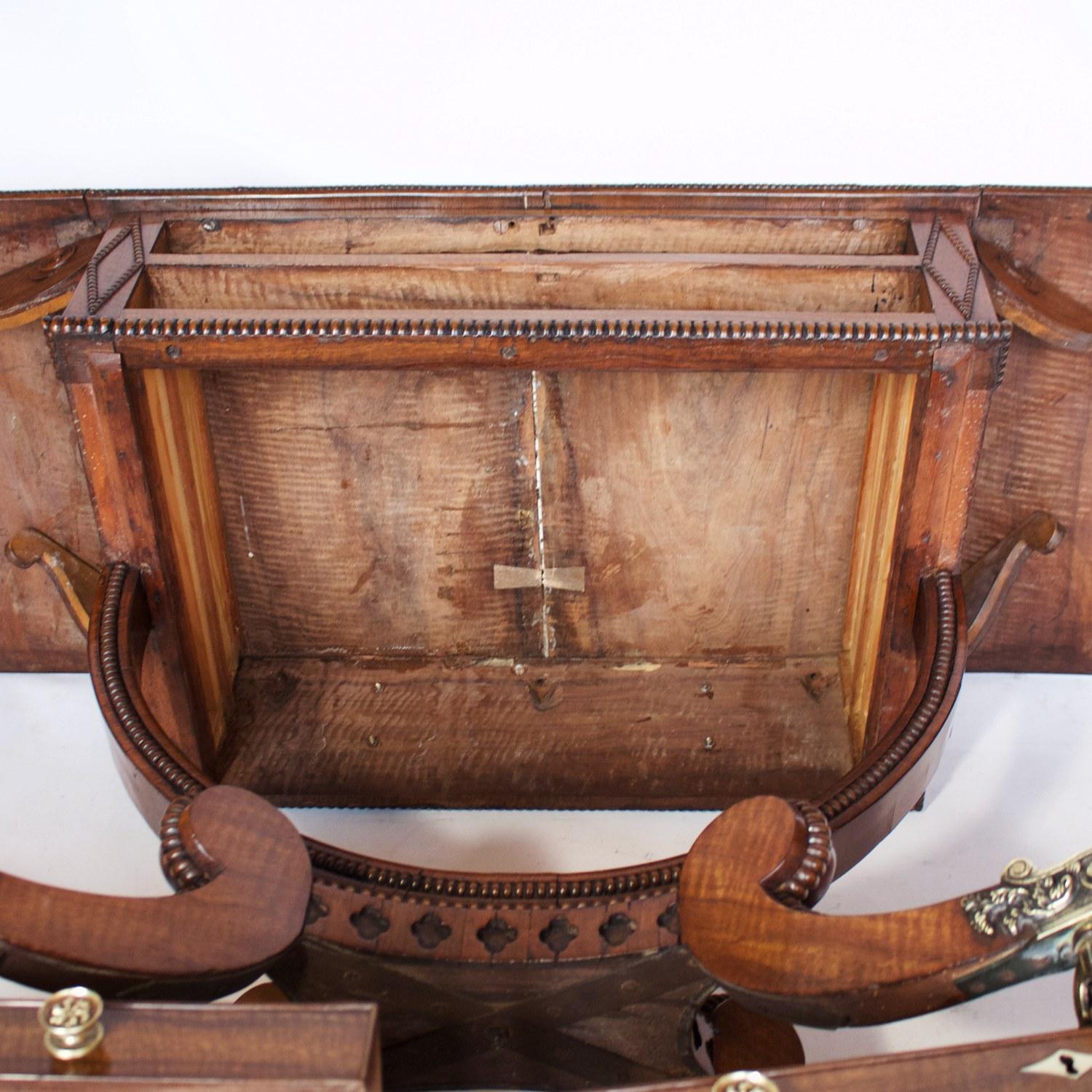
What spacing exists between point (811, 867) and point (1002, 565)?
0.88m

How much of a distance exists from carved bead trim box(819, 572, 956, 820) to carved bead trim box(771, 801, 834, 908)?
0.46 ft

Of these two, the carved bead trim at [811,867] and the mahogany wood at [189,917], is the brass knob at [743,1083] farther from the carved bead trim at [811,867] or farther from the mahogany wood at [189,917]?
the mahogany wood at [189,917]

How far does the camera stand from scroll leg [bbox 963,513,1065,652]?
85.0 inches

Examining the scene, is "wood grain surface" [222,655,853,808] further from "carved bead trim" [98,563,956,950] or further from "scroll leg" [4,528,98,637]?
"carved bead trim" [98,563,956,950]

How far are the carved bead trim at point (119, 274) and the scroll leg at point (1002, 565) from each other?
4.00 ft

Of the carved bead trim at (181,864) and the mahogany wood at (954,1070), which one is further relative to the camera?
the carved bead trim at (181,864)

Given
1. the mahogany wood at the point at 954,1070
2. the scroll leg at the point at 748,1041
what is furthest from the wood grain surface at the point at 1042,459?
the mahogany wood at the point at 954,1070

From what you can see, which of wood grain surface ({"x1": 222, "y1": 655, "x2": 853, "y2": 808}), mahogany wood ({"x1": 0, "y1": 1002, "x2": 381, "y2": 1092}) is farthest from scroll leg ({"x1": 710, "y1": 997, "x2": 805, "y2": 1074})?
mahogany wood ({"x1": 0, "y1": 1002, "x2": 381, "y2": 1092})

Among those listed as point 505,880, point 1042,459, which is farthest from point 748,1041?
point 1042,459

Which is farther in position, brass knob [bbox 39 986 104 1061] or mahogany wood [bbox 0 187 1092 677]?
mahogany wood [bbox 0 187 1092 677]

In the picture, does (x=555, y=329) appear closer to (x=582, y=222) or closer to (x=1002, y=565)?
(x=582, y=222)

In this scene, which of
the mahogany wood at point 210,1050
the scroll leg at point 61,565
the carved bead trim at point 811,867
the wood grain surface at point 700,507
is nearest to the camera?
the mahogany wood at point 210,1050

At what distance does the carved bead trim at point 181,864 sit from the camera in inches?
58.2

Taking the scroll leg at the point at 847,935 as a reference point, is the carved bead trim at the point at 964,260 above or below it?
above
